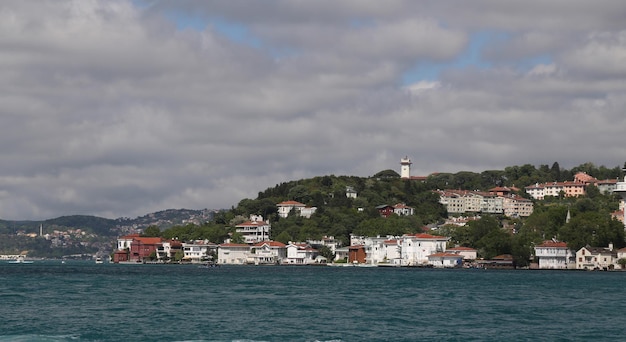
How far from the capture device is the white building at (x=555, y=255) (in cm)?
12106

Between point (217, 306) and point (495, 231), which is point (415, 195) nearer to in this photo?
point (495, 231)

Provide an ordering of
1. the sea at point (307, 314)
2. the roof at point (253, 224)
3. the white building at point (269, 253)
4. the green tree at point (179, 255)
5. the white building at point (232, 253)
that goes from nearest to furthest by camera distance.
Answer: the sea at point (307, 314) → the white building at point (269, 253) → the white building at point (232, 253) → the green tree at point (179, 255) → the roof at point (253, 224)

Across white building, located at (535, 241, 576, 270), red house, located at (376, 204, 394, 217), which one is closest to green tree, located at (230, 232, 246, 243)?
red house, located at (376, 204, 394, 217)

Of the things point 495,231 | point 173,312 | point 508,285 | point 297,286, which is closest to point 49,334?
point 173,312

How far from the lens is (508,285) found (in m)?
70.6

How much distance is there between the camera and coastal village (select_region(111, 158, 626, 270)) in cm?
12169

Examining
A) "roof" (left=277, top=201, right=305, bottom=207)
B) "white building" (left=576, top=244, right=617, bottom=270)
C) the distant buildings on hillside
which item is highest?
the distant buildings on hillside

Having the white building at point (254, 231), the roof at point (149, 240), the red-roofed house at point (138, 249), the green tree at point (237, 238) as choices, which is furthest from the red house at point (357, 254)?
the roof at point (149, 240)

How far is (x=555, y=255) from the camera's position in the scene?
122m

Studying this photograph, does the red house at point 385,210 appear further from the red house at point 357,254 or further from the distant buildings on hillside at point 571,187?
the distant buildings on hillside at point 571,187

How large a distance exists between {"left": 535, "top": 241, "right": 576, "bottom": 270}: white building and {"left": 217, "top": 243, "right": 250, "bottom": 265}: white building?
→ 51.7 meters

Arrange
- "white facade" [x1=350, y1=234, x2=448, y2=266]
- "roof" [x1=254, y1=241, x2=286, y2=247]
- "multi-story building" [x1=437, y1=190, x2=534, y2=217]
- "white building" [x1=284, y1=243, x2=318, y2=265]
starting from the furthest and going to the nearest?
"multi-story building" [x1=437, y1=190, x2=534, y2=217], "roof" [x1=254, y1=241, x2=286, y2=247], "white building" [x1=284, y1=243, x2=318, y2=265], "white facade" [x1=350, y1=234, x2=448, y2=266]

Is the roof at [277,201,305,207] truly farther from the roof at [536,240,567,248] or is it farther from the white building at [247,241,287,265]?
the roof at [536,240,567,248]

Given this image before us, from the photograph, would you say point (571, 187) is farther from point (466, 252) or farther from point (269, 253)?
point (269, 253)
